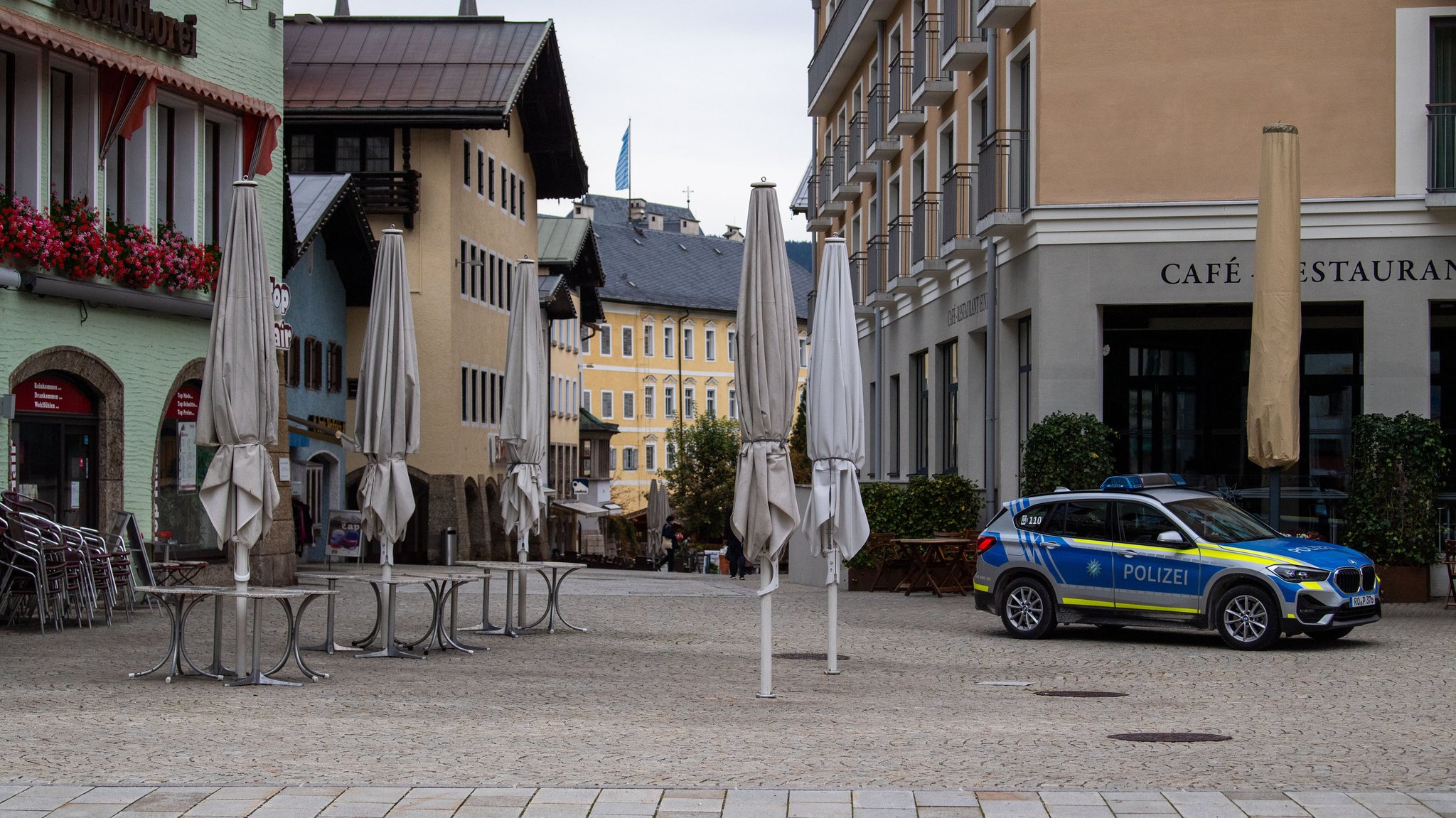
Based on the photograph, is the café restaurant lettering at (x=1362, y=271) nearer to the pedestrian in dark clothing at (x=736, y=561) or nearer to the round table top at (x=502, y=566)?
the round table top at (x=502, y=566)

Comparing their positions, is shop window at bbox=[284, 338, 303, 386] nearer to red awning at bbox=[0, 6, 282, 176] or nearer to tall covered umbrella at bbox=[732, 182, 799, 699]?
red awning at bbox=[0, 6, 282, 176]

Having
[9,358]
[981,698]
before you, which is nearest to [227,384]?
[981,698]

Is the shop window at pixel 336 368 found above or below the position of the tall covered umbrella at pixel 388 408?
above

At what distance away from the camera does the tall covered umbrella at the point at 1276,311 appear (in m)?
20.3

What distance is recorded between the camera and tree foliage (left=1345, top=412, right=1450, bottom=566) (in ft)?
72.5

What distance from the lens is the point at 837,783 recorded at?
865 cm

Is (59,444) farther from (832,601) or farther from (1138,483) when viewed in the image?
(1138,483)

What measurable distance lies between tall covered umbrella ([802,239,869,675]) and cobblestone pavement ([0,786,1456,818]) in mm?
6149

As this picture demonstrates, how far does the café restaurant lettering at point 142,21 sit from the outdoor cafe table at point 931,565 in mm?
11929

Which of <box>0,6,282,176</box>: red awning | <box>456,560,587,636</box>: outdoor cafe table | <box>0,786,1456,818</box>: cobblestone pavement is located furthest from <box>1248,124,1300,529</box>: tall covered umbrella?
<box>0,6,282,176</box>: red awning

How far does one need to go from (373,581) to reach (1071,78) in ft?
42.5

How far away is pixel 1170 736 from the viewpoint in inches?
414

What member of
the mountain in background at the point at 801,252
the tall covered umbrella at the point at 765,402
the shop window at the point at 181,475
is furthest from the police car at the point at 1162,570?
the mountain in background at the point at 801,252

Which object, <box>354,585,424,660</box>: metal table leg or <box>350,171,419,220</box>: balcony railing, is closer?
<box>354,585,424,660</box>: metal table leg
